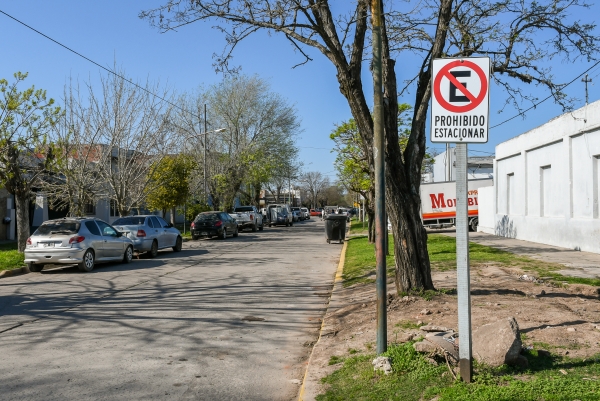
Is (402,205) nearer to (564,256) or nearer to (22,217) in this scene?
(564,256)

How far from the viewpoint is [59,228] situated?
16.2 m

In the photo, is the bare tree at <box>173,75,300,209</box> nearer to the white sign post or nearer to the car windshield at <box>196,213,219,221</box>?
the car windshield at <box>196,213,219,221</box>

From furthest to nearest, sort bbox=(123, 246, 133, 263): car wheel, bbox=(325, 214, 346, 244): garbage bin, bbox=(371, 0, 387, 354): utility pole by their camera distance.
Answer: bbox=(325, 214, 346, 244): garbage bin < bbox=(123, 246, 133, 263): car wheel < bbox=(371, 0, 387, 354): utility pole

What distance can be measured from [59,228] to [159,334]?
935 centimetres

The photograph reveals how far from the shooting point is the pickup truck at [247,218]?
40487 millimetres

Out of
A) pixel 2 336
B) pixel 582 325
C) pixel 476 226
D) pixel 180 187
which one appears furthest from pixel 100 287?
pixel 476 226

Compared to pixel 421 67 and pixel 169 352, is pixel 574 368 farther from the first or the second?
pixel 421 67

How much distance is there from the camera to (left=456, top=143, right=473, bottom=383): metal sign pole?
5078 mm

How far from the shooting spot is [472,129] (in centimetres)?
A: 530

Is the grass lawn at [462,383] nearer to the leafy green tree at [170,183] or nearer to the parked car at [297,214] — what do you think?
the leafy green tree at [170,183]

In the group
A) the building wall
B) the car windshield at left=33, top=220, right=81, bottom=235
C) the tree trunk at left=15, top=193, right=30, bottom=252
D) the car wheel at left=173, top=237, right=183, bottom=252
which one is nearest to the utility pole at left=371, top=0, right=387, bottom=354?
the car windshield at left=33, top=220, right=81, bottom=235

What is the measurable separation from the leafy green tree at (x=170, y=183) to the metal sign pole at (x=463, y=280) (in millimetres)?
25916

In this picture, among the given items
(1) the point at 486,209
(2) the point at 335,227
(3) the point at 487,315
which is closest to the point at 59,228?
(3) the point at 487,315

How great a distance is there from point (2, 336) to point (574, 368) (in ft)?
22.6
